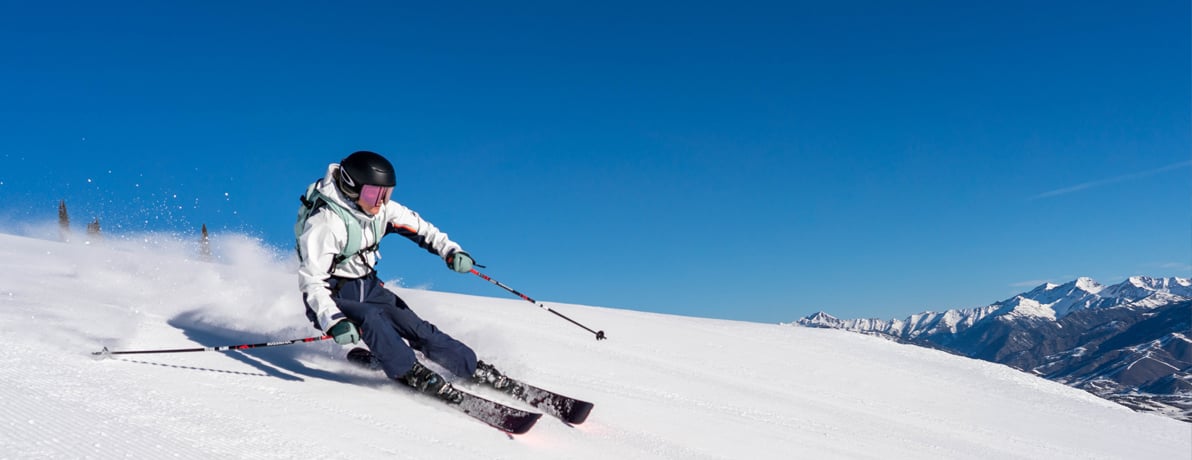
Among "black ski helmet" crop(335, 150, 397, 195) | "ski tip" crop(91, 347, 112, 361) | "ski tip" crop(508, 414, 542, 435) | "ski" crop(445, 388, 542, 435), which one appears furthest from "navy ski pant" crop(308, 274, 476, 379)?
"ski tip" crop(91, 347, 112, 361)

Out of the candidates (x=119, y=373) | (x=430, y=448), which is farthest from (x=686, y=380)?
(x=119, y=373)

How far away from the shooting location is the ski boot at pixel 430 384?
5.48 metres

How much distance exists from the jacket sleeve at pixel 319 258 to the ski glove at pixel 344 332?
0.14 meters

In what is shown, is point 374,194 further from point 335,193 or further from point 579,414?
point 579,414

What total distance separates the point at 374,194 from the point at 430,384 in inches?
63.7

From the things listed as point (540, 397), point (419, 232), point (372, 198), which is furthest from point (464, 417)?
point (419, 232)

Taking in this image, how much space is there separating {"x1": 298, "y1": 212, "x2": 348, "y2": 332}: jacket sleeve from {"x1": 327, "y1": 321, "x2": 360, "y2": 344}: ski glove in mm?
144

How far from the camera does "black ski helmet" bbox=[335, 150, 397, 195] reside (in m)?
5.88

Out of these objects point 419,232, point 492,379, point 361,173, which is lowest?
point 492,379

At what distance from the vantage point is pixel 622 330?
11492mm

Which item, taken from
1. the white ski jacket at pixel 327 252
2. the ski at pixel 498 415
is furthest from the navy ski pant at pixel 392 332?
the ski at pixel 498 415

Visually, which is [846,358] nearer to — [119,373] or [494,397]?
[494,397]

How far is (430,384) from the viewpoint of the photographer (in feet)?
18.1

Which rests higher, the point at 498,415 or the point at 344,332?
the point at 344,332
